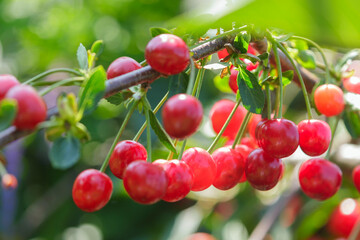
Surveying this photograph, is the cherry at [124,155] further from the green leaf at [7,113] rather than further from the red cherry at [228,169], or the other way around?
the green leaf at [7,113]

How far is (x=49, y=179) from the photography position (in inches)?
80.9

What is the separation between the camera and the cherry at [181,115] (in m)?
0.50

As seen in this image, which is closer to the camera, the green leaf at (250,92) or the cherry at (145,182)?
the cherry at (145,182)

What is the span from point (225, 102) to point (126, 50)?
958mm

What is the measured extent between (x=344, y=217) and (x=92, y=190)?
1108mm

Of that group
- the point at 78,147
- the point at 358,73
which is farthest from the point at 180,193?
the point at 358,73

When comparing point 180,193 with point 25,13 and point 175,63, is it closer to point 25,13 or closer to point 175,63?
point 175,63

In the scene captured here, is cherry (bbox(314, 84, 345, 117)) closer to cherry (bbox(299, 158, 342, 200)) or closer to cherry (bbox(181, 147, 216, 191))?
cherry (bbox(299, 158, 342, 200))

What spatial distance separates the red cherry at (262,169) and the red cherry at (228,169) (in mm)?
18

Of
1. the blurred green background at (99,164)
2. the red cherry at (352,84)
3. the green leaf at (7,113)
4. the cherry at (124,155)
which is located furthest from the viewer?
the blurred green background at (99,164)

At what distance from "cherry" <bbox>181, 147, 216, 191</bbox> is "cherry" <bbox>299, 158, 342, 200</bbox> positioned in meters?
0.20

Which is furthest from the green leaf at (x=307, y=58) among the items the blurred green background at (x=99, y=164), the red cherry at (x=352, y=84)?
the blurred green background at (x=99, y=164)

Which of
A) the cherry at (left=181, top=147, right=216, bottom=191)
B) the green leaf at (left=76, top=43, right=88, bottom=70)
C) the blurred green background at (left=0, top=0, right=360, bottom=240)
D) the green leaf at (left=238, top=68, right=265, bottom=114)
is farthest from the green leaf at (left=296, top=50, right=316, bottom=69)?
the blurred green background at (left=0, top=0, right=360, bottom=240)

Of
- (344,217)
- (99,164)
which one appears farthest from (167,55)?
(99,164)
